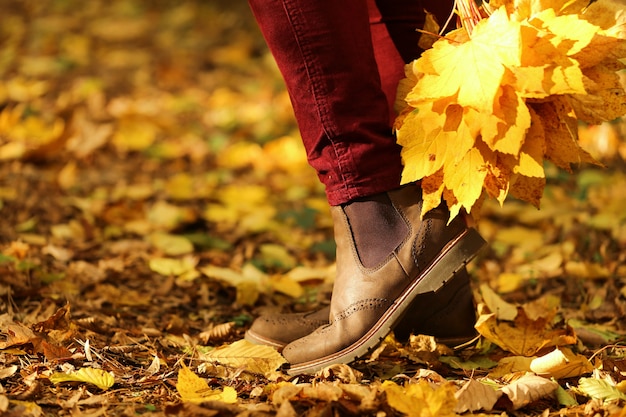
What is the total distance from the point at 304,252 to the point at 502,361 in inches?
39.6

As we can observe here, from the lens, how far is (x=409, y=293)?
131 cm

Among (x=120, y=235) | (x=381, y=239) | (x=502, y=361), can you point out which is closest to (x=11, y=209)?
(x=120, y=235)

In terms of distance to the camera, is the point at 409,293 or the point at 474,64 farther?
the point at 409,293

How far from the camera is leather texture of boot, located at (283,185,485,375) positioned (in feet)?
4.26

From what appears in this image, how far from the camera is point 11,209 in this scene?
89.5 inches

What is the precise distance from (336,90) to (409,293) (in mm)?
384

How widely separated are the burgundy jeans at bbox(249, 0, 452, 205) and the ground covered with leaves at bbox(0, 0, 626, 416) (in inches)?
13.9

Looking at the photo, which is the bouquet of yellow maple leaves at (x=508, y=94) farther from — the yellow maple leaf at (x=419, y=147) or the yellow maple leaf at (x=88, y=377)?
the yellow maple leaf at (x=88, y=377)

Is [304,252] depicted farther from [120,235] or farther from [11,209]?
[11,209]

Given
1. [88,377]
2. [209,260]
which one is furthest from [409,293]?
[209,260]

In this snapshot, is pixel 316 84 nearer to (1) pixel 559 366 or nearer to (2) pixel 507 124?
(2) pixel 507 124

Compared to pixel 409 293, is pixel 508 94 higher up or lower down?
higher up

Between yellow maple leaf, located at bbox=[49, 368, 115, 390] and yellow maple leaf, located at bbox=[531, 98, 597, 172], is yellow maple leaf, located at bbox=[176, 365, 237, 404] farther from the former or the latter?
yellow maple leaf, located at bbox=[531, 98, 597, 172]

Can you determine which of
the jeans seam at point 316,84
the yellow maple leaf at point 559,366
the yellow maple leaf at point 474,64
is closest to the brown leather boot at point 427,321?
the yellow maple leaf at point 559,366
